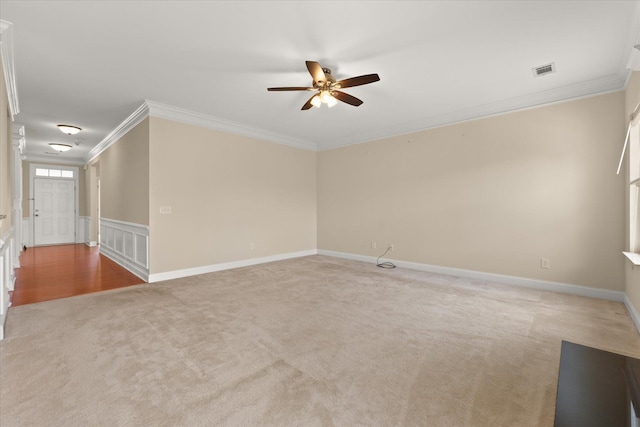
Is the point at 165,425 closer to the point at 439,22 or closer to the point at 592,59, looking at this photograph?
the point at 439,22

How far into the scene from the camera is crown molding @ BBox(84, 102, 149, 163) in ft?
14.7

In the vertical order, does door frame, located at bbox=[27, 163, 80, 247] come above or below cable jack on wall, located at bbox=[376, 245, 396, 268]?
above

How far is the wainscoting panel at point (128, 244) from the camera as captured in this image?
4.52 metres

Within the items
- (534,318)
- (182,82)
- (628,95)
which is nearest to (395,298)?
(534,318)

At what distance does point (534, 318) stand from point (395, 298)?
145 centimetres

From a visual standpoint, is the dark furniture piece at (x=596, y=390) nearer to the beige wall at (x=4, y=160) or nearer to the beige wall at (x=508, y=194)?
the beige wall at (x=508, y=194)

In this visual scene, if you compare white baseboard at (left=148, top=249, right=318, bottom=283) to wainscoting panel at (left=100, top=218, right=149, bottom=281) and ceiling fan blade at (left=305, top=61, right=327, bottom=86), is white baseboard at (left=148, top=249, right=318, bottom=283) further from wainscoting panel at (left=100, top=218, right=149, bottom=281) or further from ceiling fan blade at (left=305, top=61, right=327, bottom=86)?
ceiling fan blade at (left=305, top=61, right=327, bottom=86)

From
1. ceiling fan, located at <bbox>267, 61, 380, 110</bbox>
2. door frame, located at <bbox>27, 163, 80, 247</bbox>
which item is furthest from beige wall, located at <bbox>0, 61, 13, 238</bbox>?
door frame, located at <bbox>27, 163, 80, 247</bbox>

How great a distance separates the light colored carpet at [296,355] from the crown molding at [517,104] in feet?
8.76

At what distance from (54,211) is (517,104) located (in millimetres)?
11715

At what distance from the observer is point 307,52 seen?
114 inches

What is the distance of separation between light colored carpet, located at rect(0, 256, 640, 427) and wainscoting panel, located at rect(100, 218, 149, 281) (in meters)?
0.81

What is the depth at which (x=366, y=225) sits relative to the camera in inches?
239

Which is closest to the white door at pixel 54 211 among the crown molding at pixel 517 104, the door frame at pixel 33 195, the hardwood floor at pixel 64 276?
the door frame at pixel 33 195
